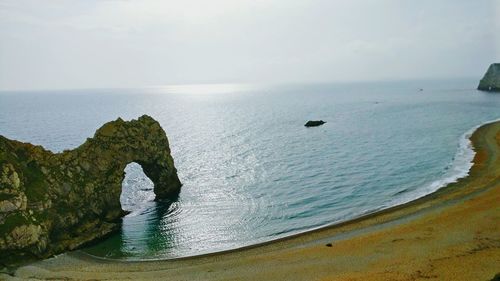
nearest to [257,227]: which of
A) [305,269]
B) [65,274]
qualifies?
[305,269]

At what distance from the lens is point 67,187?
142 ft

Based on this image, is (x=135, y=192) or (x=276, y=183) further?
(x=276, y=183)

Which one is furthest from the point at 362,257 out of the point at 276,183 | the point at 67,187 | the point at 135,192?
the point at 135,192

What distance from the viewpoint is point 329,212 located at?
1908 inches

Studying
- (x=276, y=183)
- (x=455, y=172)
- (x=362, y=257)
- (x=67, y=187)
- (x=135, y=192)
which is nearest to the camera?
(x=362, y=257)

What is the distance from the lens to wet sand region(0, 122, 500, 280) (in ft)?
102

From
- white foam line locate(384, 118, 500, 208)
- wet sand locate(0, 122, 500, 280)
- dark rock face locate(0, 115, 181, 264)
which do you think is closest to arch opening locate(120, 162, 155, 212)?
dark rock face locate(0, 115, 181, 264)

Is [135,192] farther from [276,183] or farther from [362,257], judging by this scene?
[362,257]

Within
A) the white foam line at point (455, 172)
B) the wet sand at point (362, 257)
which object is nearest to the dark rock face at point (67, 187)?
the wet sand at point (362, 257)

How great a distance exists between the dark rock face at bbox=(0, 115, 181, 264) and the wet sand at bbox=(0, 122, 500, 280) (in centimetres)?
277

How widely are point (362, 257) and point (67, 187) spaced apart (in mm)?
31738

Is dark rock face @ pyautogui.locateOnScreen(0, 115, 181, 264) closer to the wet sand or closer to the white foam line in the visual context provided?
the wet sand

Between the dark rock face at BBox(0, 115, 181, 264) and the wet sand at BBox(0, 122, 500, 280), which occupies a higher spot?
the dark rock face at BBox(0, 115, 181, 264)

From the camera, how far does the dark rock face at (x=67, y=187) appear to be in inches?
1412
